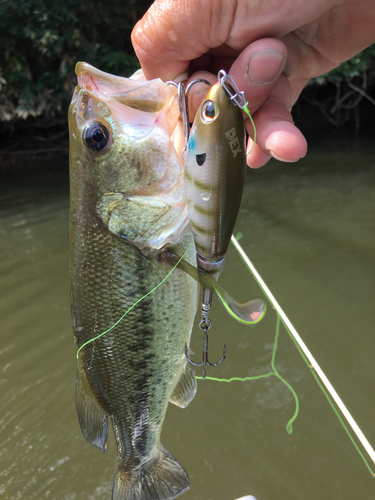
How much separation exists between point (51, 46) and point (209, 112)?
315 inches

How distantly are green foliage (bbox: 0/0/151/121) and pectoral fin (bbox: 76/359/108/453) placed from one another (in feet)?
25.3

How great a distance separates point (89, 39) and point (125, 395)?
394 inches

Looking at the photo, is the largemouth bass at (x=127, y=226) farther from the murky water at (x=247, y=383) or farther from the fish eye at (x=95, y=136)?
the murky water at (x=247, y=383)

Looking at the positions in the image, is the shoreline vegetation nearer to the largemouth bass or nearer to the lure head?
the largemouth bass

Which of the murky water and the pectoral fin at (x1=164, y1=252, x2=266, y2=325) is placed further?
the murky water

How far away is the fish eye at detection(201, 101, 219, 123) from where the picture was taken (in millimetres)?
831

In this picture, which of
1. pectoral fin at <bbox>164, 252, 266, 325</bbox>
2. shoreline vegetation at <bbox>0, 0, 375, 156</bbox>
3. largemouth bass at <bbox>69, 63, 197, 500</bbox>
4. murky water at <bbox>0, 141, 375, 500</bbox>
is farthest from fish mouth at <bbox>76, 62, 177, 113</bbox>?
shoreline vegetation at <bbox>0, 0, 375, 156</bbox>

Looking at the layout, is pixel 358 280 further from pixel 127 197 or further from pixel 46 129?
pixel 46 129

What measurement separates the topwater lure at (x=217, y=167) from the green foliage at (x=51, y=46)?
7.84 metres

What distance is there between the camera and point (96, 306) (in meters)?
1.21

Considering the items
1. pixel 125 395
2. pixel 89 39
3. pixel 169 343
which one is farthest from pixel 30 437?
pixel 89 39

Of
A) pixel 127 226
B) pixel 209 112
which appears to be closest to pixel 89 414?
→ pixel 127 226

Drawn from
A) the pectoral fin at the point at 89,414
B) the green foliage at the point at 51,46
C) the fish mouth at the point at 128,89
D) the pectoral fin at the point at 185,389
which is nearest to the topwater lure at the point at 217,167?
the fish mouth at the point at 128,89

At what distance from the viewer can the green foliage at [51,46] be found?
736 cm
